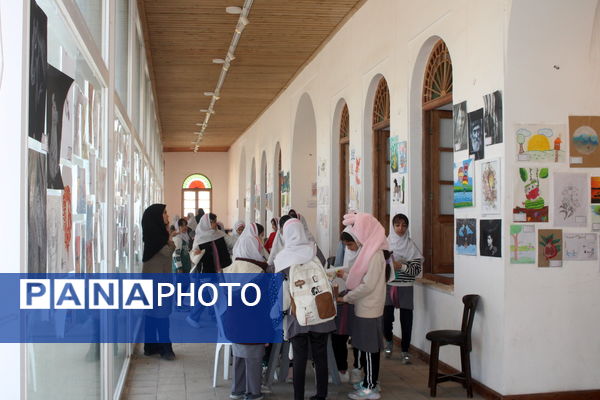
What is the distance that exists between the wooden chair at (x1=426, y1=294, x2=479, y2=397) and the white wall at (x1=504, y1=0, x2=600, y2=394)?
375 millimetres

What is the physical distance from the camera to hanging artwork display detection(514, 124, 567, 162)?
5.66 meters

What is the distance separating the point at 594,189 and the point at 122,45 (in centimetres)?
466

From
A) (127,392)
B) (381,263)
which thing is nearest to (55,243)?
(381,263)

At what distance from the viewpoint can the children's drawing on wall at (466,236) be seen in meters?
6.24

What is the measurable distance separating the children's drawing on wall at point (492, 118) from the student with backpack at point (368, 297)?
1275 mm

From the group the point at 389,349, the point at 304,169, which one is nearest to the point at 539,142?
the point at 389,349

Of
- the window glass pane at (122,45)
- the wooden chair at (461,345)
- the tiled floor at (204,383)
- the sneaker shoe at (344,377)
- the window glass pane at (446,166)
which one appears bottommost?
the tiled floor at (204,383)

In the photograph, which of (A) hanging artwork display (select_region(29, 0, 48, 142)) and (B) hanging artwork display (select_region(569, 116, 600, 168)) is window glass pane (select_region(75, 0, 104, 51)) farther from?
(B) hanging artwork display (select_region(569, 116, 600, 168))

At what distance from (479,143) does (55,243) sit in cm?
447

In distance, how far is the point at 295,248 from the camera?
5148 mm

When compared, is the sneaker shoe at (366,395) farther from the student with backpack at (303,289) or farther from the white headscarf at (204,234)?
the white headscarf at (204,234)

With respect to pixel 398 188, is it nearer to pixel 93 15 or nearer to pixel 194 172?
pixel 93 15

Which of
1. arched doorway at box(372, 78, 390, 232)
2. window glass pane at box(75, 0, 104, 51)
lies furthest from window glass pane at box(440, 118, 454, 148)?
window glass pane at box(75, 0, 104, 51)

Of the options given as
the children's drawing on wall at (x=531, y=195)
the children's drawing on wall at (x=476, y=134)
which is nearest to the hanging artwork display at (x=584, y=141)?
the children's drawing on wall at (x=531, y=195)
